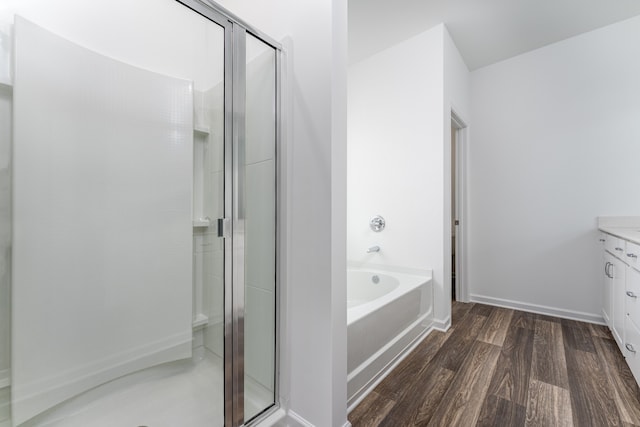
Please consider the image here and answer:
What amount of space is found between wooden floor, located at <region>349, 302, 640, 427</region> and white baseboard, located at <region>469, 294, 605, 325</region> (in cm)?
17

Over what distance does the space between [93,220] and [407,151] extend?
228 centimetres

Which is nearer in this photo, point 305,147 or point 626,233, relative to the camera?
point 305,147

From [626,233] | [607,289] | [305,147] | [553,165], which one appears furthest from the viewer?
[553,165]

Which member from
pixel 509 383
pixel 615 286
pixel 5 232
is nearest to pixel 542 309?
pixel 615 286

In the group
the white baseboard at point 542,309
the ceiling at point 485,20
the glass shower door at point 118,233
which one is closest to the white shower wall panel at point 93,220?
the glass shower door at point 118,233

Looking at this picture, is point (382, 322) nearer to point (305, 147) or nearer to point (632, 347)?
point (305, 147)

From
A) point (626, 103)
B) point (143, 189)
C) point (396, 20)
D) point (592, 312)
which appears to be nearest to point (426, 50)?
point (396, 20)

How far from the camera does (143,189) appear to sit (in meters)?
1.26

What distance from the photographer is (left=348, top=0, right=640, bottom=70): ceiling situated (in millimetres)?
2129

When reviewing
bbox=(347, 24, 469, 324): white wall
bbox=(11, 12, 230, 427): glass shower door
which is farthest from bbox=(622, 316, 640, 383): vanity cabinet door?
bbox=(11, 12, 230, 427): glass shower door

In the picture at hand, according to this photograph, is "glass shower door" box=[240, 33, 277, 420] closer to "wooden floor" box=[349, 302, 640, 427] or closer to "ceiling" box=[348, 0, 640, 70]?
"wooden floor" box=[349, 302, 640, 427]

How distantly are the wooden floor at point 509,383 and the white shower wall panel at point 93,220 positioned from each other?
112 cm

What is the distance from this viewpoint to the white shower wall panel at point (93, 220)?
1090 mm

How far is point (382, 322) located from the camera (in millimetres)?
1718
